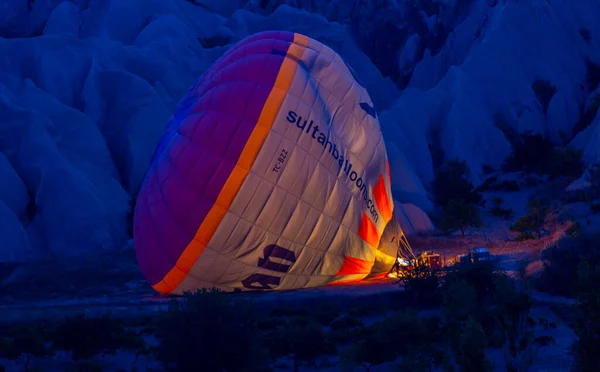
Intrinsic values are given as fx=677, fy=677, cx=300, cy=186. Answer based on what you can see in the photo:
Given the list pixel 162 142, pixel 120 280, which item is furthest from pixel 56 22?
pixel 162 142

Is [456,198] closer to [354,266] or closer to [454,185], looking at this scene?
[454,185]

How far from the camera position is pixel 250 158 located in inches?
479

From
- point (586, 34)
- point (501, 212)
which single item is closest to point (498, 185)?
point (501, 212)

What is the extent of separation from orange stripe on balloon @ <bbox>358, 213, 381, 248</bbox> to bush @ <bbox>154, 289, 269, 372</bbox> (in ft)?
18.1

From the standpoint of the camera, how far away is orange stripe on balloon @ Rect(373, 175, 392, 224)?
45.8 feet

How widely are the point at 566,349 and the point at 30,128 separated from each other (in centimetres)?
2306

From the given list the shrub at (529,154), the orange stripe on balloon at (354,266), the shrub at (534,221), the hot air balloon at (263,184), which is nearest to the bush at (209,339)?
the hot air balloon at (263,184)

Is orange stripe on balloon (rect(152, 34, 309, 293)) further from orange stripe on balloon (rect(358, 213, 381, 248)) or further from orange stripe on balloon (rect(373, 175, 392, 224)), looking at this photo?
orange stripe on balloon (rect(373, 175, 392, 224))

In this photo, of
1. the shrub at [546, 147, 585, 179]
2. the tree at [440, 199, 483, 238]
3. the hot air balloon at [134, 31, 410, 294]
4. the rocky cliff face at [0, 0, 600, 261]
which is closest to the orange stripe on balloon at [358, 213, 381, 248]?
the hot air balloon at [134, 31, 410, 294]

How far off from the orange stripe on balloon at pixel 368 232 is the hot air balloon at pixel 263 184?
0.07ft

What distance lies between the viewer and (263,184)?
12234mm

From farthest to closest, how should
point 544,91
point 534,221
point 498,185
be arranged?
point 544,91 → point 498,185 → point 534,221

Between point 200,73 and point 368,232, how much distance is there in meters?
26.0

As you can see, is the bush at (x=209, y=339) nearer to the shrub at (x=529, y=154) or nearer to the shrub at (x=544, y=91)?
the shrub at (x=529, y=154)
